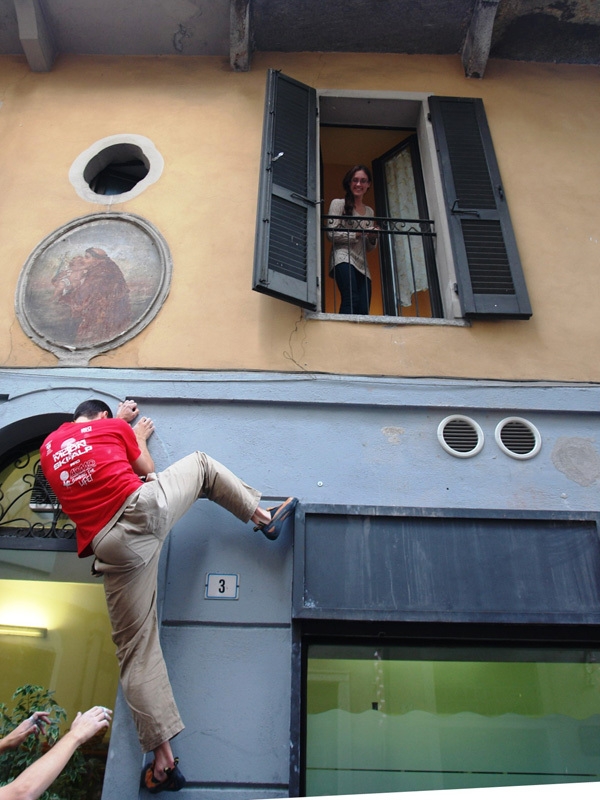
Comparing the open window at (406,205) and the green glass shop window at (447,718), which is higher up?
the open window at (406,205)

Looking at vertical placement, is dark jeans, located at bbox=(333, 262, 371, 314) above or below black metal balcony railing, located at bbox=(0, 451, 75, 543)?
above

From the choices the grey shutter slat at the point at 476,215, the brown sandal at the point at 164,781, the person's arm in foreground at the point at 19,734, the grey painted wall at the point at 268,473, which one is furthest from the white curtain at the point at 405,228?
the person's arm in foreground at the point at 19,734

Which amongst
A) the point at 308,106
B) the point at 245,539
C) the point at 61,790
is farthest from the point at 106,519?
the point at 308,106

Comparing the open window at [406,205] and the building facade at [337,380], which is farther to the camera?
the open window at [406,205]

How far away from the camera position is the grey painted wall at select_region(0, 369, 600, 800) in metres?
3.44

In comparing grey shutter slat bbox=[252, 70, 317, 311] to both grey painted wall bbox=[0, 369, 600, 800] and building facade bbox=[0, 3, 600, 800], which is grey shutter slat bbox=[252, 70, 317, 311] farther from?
grey painted wall bbox=[0, 369, 600, 800]

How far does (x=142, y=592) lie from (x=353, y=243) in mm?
3271

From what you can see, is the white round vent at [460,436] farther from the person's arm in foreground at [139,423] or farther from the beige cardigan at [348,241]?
the person's arm in foreground at [139,423]

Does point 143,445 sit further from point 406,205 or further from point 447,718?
point 406,205

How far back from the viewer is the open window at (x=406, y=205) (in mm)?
4738

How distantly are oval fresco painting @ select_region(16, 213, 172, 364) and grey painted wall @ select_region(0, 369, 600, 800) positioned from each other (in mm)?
336

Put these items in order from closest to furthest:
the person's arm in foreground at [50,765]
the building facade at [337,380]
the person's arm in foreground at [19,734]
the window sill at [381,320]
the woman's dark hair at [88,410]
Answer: the person's arm in foreground at [50,765], the person's arm in foreground at [19,734], the building facade at [337,380], the woman's dark hair at [88,410], the window sill at [381,320]

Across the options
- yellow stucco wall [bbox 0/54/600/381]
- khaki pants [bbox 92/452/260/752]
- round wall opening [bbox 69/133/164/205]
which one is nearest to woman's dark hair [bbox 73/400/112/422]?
yellow stucco wall [bbox 0/54/600/381]

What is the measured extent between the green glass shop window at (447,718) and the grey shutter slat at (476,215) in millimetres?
2324
